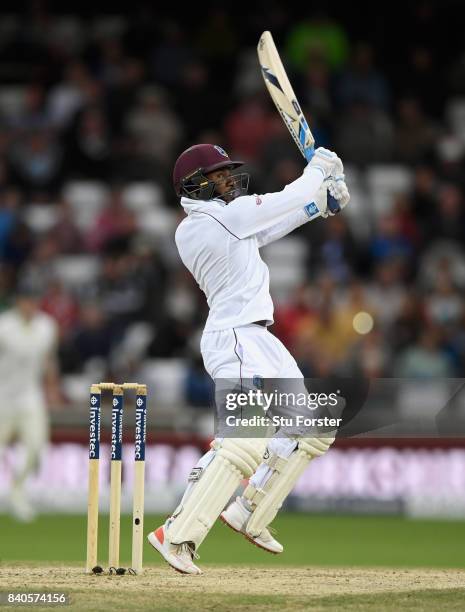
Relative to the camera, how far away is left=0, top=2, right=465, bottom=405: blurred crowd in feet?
40.8

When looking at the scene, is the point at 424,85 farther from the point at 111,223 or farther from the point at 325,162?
the point at 325,162

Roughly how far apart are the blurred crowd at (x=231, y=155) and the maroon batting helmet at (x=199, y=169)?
5.38 m

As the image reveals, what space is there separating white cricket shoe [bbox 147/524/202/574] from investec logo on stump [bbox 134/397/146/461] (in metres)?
0.34

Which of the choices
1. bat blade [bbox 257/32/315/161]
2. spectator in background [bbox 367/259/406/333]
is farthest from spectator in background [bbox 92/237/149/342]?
bat blade [bbox 257/32/315/161]

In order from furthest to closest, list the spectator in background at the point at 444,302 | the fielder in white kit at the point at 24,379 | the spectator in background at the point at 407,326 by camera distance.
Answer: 1. the spectator in background at the point at 444,302
2. the spectator in background at the point at 407,326
3. the fielder in white kit at the point at 24,379

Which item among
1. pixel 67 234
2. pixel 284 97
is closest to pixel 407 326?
pixel 67 234

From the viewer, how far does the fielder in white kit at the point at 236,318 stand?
6.41 metres

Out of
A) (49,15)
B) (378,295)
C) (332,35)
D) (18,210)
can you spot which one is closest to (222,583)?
(378,295)

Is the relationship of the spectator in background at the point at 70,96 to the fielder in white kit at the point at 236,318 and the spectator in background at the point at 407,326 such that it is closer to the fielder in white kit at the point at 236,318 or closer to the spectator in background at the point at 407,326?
the spectator in background at the point at 407,326

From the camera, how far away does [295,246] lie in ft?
44.0

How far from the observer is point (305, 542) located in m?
10.2

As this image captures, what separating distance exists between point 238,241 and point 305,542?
4.12 m

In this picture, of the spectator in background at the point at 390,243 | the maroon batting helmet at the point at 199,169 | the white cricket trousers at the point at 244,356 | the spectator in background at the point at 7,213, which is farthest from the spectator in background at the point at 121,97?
the white cricket trousers at the point at 244,356

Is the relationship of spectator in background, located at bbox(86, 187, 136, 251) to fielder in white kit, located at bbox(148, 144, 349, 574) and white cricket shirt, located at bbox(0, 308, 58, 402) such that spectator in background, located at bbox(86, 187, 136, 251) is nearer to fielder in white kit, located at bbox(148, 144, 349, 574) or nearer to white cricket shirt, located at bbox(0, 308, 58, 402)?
white cricket shirt, located at bbox(0, 308, 58, 402)
